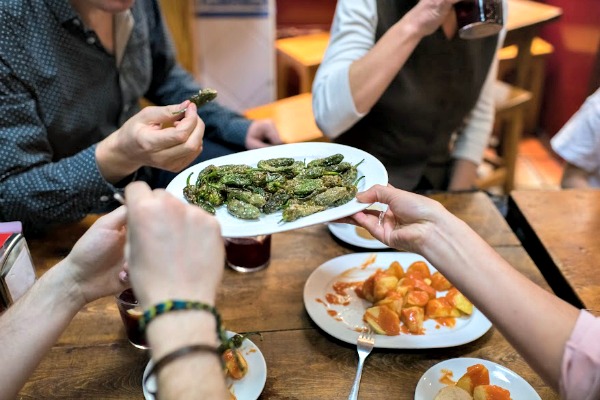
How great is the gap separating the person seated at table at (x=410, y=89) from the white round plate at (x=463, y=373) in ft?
2.76

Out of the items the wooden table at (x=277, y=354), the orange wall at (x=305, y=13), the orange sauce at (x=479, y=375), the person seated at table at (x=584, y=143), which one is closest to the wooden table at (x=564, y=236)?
the wooden table at (x=277, y=354)

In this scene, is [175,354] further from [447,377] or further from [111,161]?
[111,161]

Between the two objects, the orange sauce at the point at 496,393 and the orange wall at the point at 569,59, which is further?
the orange wall at the point at 569,59

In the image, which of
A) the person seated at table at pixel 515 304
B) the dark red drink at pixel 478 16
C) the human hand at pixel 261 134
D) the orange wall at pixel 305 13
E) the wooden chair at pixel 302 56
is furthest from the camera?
the orange wall at pixel 305 13

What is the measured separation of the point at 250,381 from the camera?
103 centimetres

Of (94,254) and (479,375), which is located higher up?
(94,254)

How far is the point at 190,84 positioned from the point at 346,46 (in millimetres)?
675

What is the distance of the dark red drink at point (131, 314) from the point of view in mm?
1101

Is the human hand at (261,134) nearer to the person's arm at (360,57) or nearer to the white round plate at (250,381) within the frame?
the person's arm at (360,57)

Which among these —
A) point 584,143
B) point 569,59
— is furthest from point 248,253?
point 569,59

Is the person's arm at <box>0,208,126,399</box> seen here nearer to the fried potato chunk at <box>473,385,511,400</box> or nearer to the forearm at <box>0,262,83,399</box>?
the forearm at <box>0,262,83,399</box>

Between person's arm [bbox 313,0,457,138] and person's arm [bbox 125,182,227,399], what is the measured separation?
981 mm

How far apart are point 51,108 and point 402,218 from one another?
1.02 m

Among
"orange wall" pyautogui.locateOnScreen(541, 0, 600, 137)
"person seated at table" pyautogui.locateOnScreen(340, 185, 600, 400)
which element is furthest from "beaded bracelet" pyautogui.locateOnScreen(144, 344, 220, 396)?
"orange wall" pyautogui.locateOnScreen(541, 0, 600, 137)
